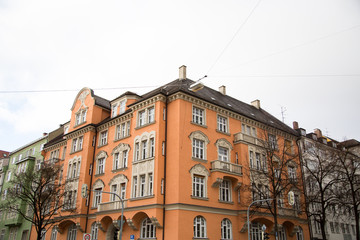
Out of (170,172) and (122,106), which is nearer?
(170,172)

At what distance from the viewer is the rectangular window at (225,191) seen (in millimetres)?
30500

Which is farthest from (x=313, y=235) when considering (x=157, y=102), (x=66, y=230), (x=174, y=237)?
(x=66, y=230)

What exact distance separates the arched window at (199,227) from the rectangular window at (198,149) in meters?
5.47

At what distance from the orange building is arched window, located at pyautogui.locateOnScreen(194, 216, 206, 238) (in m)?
0.08

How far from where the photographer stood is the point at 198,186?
29109 millimetres

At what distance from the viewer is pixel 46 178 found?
35125 millimetres

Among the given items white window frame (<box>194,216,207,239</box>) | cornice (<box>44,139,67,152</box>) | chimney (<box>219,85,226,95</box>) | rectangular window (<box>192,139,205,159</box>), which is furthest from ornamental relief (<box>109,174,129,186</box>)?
chimney (<box>219,85,226,95</box>)

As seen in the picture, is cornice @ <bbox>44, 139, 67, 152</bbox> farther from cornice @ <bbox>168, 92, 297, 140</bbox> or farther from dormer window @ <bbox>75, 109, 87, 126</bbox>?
cornice @ <bbox>168, 92, 297, 140</bbox>

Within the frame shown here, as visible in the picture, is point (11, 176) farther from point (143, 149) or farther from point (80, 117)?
point (143, 149)

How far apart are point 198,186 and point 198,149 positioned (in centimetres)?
345

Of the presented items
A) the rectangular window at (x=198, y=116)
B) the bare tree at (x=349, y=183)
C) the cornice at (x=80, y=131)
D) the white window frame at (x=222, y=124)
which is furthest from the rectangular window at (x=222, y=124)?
the cornice at (x=80, y=131)

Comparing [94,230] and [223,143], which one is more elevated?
[223,143]

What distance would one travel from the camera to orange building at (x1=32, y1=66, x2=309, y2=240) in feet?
91.6

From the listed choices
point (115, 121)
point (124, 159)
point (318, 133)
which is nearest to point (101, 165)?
point (124, 159)
